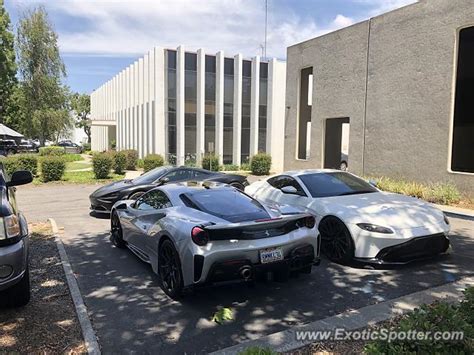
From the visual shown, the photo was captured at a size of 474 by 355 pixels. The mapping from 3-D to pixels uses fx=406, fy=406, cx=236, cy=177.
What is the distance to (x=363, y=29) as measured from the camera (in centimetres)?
1580

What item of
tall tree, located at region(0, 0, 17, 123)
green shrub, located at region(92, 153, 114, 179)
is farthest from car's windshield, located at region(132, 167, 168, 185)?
tall tree, located at region(0, 0, 17, 123)

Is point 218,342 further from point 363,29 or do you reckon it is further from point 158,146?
point 158,146

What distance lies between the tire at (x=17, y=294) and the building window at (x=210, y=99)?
2464cm

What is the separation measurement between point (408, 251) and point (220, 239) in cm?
277

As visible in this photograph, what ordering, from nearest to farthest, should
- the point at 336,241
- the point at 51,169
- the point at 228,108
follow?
the point at 336,241
the point at 51,169
the point at 228,108

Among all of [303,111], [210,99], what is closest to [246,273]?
[303,111]

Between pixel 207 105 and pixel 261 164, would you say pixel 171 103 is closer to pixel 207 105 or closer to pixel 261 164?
pixel 207 105

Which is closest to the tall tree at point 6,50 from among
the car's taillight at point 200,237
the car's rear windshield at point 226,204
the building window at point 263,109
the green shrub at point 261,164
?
the building window at point 263,109

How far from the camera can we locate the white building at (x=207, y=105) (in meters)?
27.9

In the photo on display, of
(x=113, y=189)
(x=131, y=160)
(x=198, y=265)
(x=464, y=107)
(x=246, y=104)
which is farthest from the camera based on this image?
(x=246, y=104)

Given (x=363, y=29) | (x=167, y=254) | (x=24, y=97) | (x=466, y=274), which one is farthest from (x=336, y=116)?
(x=24, y=97)

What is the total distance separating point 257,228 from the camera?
14.7 feet

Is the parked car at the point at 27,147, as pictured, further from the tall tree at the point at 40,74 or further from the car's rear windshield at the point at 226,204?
the car's rear windshield at the point at 226,204

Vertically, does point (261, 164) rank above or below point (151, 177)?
below
